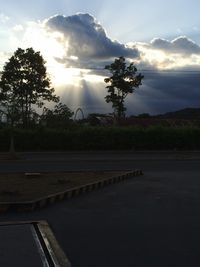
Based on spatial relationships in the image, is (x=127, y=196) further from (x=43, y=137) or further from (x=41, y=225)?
(x=43, y=137)

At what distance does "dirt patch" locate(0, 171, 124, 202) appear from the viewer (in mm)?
14703

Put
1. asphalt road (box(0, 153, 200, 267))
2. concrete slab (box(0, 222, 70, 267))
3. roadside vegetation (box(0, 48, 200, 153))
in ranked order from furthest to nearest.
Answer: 1. roadside vegetation (box(0, 48, 200, 153))
2. asphalt road (box(0, 153, 200, 267))
3. concrete slab (box(0, 222, 70, 267))

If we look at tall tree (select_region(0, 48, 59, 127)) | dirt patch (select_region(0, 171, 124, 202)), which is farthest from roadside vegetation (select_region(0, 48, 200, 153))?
dirt patch (select_region(0, 171, 124, 202))

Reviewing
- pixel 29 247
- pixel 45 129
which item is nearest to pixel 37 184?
pixel 29 247

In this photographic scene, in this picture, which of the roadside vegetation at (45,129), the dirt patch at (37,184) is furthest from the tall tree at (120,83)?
the dirt patch at (37,184)

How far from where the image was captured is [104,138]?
45594mm

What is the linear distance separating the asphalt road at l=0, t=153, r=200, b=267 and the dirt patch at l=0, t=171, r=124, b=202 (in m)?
0.95

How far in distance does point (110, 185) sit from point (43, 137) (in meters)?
26.2

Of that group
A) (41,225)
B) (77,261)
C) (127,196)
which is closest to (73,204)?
(127,196)

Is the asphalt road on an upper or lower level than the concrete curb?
lower

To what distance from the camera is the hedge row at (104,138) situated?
4428cm

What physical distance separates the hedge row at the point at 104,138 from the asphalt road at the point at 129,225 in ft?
86.9

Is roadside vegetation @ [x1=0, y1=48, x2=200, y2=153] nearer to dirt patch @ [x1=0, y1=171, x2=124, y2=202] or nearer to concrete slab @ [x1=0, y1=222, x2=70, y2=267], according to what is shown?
dirt patch @ [x1=0, y1=171, x2=124, y2=202]

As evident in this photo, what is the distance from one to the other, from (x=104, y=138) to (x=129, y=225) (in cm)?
3467
